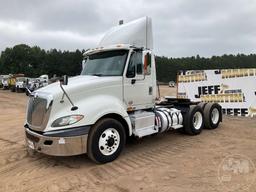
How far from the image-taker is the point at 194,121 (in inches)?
375

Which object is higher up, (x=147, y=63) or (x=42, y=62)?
(x=42, y=62)

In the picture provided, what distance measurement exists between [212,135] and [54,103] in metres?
5.37

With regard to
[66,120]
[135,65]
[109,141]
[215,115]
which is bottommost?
[109,141]

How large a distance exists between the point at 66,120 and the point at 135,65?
7.46 ft

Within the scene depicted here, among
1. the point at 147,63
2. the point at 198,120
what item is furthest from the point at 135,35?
the point at 198,120

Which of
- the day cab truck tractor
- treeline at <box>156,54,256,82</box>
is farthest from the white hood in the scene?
treeline at <box>156,54,256,82</box>

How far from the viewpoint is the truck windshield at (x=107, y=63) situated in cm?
707

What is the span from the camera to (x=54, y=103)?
235 inches

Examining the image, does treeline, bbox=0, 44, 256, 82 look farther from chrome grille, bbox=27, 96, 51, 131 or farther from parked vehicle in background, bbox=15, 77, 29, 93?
chrome grille, bbox=27, 96, 51, 131

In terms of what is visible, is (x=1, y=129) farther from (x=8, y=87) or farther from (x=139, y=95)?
(x=8, y=87)

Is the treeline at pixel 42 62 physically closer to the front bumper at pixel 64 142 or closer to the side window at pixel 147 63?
the side window at pixel 147 63

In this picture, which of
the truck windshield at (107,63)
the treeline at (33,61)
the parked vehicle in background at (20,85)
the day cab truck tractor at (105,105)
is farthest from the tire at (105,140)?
the treeline at (33,61)

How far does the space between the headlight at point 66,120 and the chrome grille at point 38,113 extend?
237 millimetres

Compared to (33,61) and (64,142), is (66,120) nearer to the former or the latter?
(64,142)
